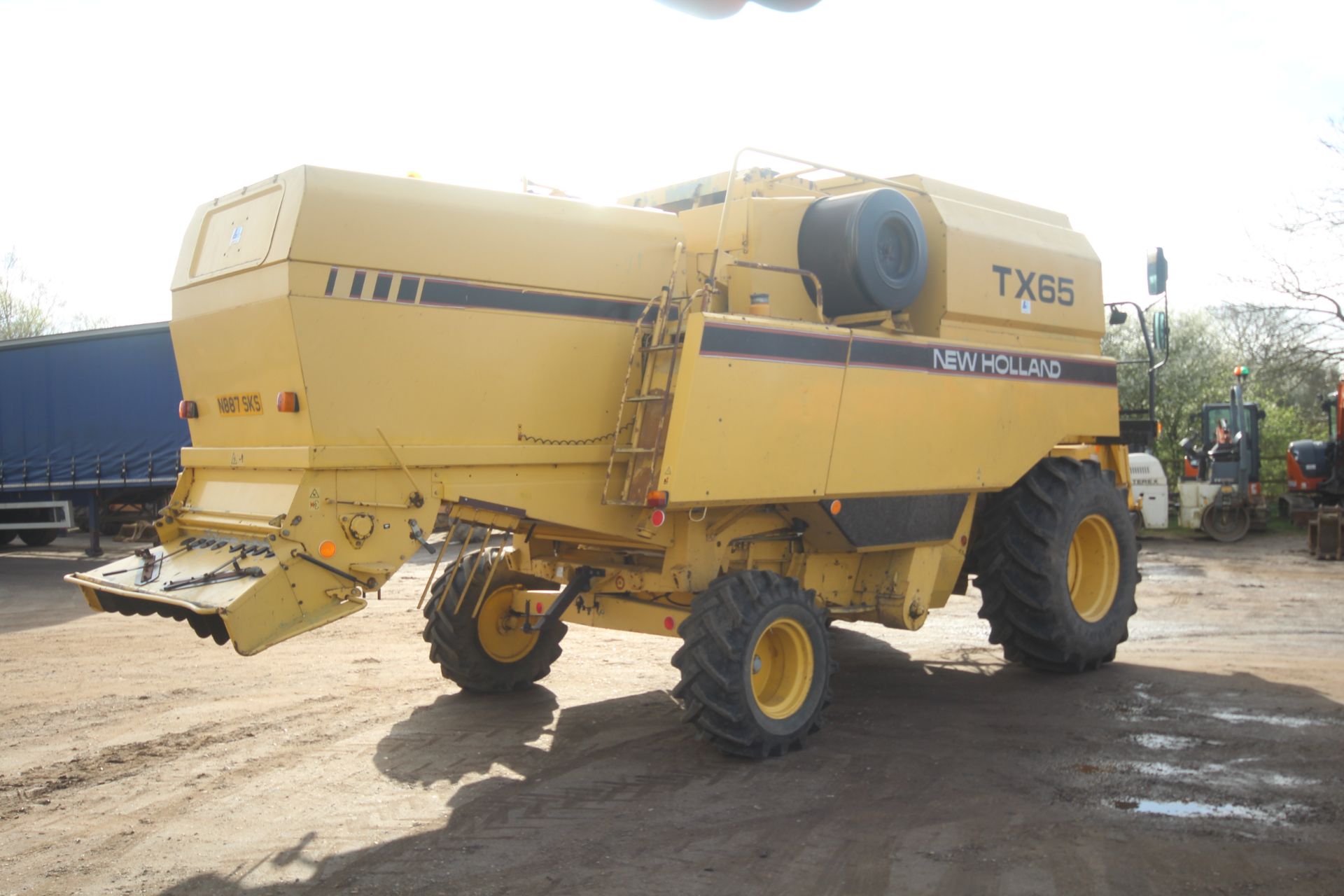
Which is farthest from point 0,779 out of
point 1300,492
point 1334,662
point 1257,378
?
point 1257,378

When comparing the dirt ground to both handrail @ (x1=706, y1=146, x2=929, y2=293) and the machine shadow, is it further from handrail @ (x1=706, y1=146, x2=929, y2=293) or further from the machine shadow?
handrail @ (x1=706, y1=146, x2=929, y2=293)

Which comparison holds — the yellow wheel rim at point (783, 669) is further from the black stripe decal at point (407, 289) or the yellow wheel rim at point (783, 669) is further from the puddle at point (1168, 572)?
the puddle at point (1168, 572)

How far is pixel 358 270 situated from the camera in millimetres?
5188

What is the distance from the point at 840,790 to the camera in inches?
212

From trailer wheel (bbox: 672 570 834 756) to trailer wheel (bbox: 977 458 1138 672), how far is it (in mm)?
1936

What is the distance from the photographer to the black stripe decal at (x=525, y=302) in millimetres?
5391

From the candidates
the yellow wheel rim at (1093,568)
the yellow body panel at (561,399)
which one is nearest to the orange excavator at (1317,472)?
the yellow wheel rim at (1093,568)

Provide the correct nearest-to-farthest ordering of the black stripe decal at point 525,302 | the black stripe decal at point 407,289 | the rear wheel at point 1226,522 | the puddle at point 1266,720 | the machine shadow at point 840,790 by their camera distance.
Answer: the machine shadow at point 840,790, the black stripe decal at point 407,289, the black stripe decal at point 525,302, the puddle at point 1266,720, the rear wheel at point 1226,522

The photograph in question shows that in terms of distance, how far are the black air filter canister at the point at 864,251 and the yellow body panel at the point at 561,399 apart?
0.12 m

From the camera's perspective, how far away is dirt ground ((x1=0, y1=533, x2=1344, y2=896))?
4.37 meters

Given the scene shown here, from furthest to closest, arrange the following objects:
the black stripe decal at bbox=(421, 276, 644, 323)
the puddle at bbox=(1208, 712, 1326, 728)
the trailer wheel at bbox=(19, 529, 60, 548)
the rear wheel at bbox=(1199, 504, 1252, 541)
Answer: the trailer wheel at bbox=(19, 529, 60, 548), the rear wheel at bbox=(1199, 504, 1252, 541), the puddle at bbox=(1208, 712, 1326, 728), the black stripe decal at bbox=(421, 276, 644, 323)

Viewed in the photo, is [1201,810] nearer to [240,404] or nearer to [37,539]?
[240,404]

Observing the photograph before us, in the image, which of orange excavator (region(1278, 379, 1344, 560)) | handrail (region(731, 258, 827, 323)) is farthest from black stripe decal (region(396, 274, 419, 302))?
orange excavator (region(1278, 379, 1344, 560))

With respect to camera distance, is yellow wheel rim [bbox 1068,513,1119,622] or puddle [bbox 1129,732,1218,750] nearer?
puddle [bbox 1129,732,1218,750]
